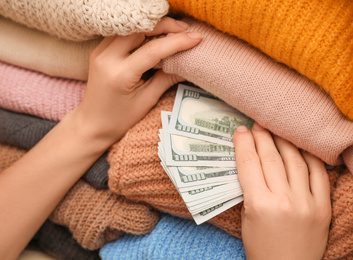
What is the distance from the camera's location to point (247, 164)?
655 mm

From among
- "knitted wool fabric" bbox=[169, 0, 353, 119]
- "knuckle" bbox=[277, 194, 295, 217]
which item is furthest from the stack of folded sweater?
"knuckle" bbox=[277, 194, 295, 217]

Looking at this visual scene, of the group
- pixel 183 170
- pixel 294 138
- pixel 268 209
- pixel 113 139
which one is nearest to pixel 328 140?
pixel 294 138

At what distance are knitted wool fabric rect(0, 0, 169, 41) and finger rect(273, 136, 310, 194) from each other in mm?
355

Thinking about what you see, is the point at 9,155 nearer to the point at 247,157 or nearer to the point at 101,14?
the point at 101,14

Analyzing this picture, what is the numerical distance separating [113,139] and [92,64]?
0.18m

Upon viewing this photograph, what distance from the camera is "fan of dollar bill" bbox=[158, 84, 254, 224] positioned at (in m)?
0.66

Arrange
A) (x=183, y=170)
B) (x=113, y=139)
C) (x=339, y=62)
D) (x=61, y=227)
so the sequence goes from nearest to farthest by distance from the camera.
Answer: (x=339, y=62)
(x=183, y=170)
(x=113, y=139)
(x=61, y=227)

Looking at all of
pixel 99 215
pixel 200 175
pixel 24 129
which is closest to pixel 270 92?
pixel 200 175

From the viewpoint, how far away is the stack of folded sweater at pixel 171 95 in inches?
22.9

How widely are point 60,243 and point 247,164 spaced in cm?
56

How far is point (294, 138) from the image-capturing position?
64cm

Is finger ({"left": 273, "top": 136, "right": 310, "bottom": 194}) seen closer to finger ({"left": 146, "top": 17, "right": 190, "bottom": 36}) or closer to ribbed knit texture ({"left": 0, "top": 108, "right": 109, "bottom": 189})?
finger ({"left": 146, "top": 17, "right": 190, "bottom": 36})

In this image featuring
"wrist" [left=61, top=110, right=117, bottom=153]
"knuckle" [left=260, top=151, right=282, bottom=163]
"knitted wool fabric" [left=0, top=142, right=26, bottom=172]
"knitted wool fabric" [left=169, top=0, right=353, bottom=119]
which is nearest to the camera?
"knitted wool fabric" [left=169, top=0, right=353, bottom=119]

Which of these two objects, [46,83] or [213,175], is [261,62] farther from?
[46,83]
